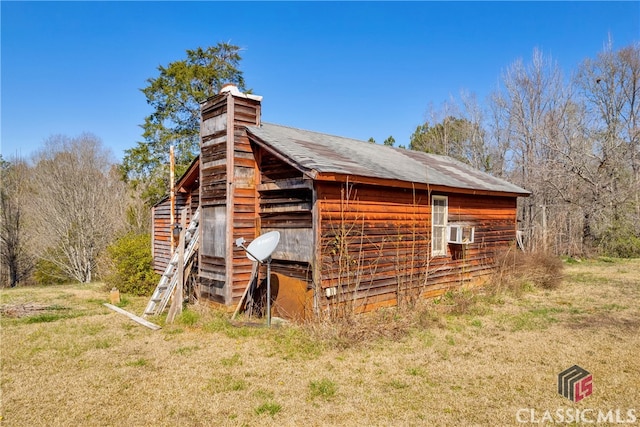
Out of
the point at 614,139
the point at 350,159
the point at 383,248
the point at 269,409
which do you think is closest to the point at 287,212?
the point at 350,159

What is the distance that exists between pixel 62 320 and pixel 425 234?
27.8 feet

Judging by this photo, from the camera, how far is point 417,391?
4.83 metres

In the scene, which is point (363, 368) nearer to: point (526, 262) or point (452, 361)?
point (452, 361)

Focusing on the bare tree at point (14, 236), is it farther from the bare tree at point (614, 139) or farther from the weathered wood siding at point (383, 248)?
the bare tree at point (614, 139)

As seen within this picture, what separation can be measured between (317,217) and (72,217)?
18188mm

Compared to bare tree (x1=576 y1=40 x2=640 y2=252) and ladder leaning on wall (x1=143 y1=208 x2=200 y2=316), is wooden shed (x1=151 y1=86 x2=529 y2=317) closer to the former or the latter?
ladder leaning on wall (x1=143 y1=208 x2=200 y2=316)

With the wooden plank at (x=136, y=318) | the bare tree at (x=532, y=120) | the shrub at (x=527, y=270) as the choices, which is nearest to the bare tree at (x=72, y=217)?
the wooden plank at (x=136, y=318)

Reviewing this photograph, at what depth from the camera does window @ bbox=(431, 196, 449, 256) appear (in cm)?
1026

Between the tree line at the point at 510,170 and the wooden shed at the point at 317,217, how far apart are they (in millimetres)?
11614

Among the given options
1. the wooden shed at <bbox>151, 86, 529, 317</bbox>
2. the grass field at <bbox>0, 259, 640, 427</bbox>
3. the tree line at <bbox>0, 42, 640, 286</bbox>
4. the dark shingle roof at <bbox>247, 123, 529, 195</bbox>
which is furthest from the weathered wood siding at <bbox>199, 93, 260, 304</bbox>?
the tree line at <bbox>0, 42, 640, 286</bbox>

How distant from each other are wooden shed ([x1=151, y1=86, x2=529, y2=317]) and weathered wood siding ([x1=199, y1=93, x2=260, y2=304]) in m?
0.02

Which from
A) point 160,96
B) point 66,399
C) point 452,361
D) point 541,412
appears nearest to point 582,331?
point 452,361

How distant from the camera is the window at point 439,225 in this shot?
1026 cm

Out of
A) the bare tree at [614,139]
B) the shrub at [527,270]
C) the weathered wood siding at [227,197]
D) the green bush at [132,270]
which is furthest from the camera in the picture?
the bare tree at [614,139]
